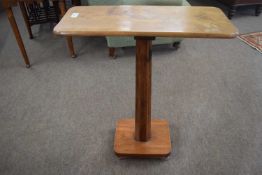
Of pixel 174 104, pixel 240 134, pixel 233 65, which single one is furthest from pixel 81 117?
pixel 233 65

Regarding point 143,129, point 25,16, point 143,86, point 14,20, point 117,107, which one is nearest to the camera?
point 143,86

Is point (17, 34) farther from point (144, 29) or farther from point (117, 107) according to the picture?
point (144, 29)

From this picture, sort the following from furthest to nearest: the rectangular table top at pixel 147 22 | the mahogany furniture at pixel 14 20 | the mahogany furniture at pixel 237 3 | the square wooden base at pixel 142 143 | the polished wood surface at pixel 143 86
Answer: the mahogany furniture at pixel 237 3, the mahogany furniture at pixel 14 20, the square wooden base at pixel 142 143, the polished wood surface at pixel 143 86, the rectangular table top at pixel 147 22

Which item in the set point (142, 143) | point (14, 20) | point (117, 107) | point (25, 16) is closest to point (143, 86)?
point (142, 143)

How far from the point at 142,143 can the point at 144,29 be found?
2.28ft

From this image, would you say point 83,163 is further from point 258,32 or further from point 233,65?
point 258,32

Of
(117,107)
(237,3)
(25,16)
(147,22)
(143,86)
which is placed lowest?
(117,107)

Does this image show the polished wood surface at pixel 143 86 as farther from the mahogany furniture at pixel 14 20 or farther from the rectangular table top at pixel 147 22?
the mahogany furniture at pixel 14 20

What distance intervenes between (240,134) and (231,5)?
2080mm

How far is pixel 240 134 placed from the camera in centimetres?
142

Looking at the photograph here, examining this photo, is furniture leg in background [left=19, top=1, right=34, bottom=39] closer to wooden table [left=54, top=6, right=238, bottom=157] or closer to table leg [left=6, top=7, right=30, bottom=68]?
table leg [left=6, top=7, right=30, bottom=68]

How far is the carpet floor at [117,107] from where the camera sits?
126 cm

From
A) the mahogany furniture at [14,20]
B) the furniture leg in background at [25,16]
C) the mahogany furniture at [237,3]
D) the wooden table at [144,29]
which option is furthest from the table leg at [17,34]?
the mahogany furniture at [237,3]

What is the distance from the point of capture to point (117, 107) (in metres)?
1.63
